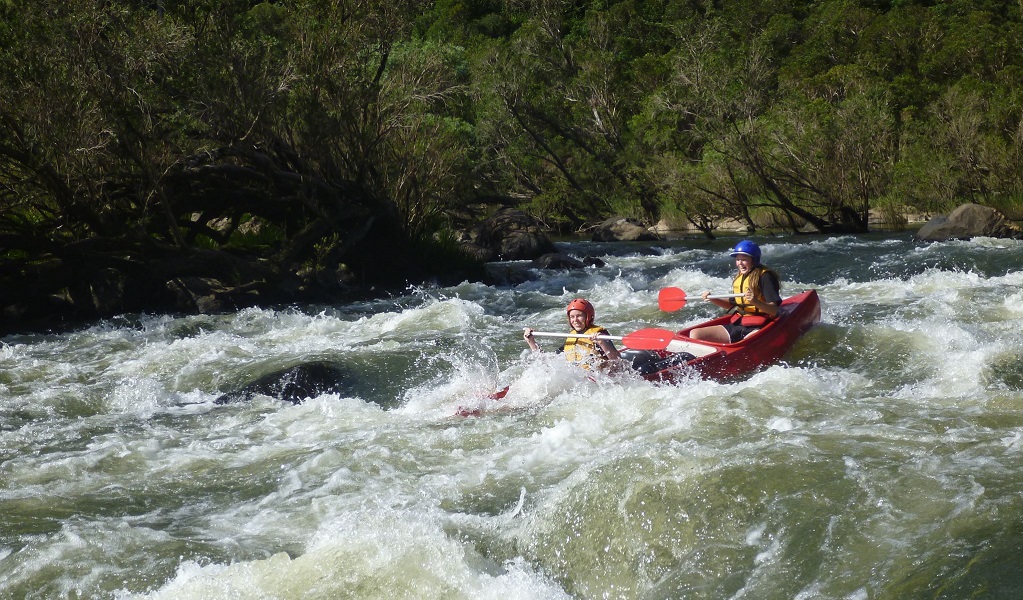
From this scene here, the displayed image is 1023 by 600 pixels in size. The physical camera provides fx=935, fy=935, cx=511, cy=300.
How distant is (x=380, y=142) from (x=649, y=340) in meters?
10.0

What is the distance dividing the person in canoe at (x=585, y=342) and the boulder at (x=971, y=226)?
13483 mm

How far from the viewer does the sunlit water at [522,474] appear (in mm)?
4234

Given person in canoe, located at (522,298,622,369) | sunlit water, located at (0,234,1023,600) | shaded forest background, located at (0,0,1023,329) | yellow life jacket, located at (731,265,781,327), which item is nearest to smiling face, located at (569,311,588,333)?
person in canoe, located at (522,298,622,369)

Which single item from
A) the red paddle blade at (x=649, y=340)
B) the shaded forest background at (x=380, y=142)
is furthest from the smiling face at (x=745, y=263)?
the shaded forest background at (x=380, y=142)

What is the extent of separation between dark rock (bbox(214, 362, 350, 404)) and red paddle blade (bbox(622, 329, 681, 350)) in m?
2.61

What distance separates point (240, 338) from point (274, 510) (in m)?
6.29

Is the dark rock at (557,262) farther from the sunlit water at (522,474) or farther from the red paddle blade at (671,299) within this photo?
the red paddle blade at (671,299)

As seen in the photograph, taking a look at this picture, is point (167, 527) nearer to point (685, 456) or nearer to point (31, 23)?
point (685, 456)

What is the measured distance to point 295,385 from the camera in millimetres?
8359

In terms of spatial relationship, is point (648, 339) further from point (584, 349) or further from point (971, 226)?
point (971, 226)

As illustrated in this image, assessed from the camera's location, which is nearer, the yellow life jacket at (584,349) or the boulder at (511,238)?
the yellow life jacket at (584,349)

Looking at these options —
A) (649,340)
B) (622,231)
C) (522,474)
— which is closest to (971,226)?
(622,231)

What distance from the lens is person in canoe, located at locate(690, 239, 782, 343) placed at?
864 cm

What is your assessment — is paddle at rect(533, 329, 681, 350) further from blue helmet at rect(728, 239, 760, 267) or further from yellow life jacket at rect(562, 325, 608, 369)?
blue helmet at rect(728, 239, 760, 267)
